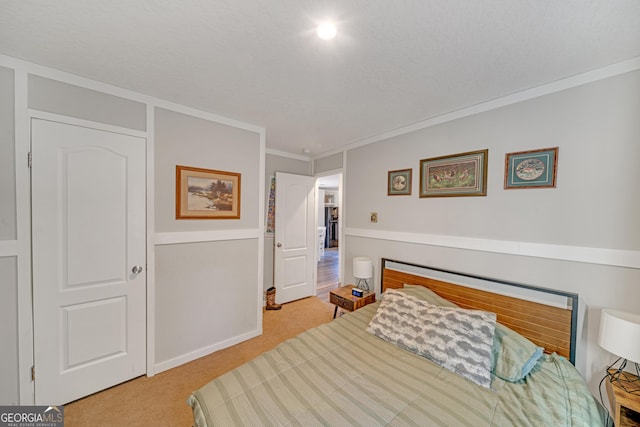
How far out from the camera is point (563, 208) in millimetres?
1674

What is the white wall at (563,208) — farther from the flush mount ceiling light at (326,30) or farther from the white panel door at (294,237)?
the white panel door at (294,237)

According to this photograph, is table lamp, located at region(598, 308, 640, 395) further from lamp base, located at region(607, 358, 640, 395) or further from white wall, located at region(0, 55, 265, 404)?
white wall, located at region(0, 55, 265, 404)

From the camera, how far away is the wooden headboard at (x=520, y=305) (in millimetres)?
1622

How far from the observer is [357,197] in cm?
323

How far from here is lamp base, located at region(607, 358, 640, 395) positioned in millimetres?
1323

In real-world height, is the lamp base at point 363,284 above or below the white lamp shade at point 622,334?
below

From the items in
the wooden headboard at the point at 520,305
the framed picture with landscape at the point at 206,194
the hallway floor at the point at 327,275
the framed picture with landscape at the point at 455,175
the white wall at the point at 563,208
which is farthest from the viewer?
the hallway floor at the point at 327,275

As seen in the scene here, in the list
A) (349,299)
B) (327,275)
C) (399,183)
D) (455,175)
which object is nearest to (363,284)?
(349,299)

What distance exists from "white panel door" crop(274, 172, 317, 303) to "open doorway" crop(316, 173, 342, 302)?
20.8 inches

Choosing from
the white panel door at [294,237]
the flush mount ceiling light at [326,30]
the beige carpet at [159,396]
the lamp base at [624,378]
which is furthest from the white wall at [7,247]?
the lamp base at [624,378]

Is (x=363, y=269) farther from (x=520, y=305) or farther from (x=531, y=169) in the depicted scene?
(x=531, y=169)

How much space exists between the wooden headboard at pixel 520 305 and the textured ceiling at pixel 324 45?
1.58 meters

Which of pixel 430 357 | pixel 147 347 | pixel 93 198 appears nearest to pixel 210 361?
pixel 147 347

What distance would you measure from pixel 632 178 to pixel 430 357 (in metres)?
1.70
